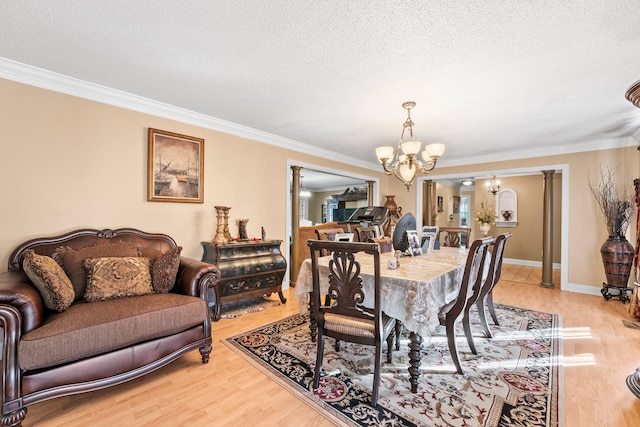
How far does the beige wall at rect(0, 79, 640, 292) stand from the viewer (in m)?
2.37

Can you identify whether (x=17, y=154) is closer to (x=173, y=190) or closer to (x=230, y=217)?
(x=173, y=190)

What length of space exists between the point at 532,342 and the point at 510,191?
5658 millimetres

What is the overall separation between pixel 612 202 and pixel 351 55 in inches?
183

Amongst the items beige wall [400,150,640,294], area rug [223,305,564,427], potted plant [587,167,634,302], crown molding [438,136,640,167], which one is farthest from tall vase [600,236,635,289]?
area rug [223,305,564,427]

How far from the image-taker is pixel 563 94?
8.75 ft

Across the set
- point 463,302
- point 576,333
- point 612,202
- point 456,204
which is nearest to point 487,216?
point 456,204

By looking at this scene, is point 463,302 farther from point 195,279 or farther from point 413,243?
point 195,279

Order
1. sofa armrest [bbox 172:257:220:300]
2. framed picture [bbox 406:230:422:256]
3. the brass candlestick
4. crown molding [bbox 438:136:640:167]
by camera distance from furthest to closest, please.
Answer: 1. crown molding [bbox 438:136:640:167]
2. the brass candlestick
3. framed picture [bbox 406:230:422:256]
4. sofa armrest [bbox 172:257:220:300]

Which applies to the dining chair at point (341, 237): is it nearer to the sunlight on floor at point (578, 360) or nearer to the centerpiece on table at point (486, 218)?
the sunlight on floor at point (578, 360)

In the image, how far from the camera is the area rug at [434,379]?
164 cm

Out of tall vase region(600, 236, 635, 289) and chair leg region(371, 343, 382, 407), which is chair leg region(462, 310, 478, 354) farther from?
tall vase region(600, 236, 635, 289)

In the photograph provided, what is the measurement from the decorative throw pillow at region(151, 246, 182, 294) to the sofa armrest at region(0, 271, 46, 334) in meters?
0.69

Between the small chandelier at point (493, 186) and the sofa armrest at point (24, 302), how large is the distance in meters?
8.40

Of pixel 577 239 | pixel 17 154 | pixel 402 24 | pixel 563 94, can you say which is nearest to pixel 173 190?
pixel 17 154
